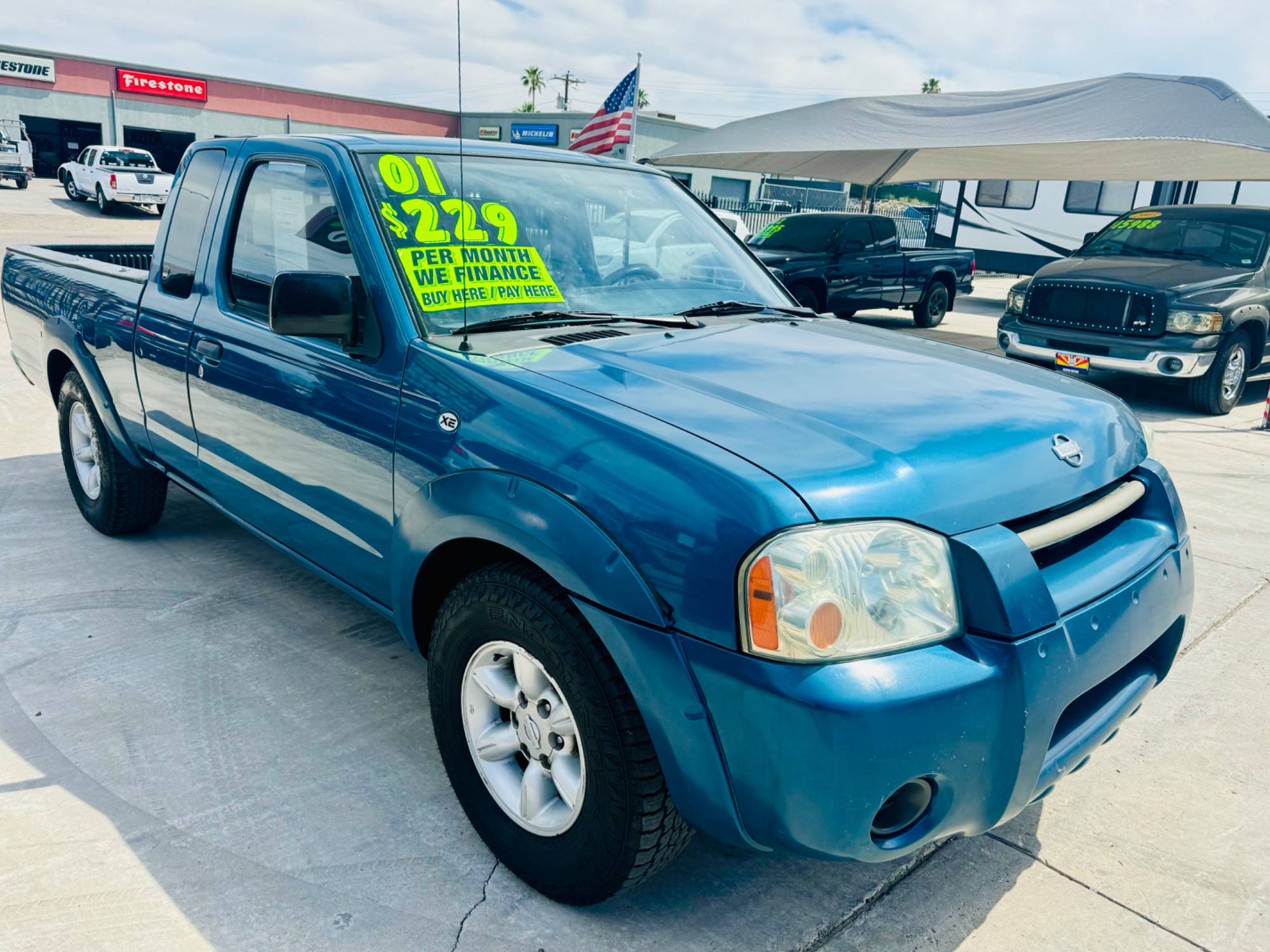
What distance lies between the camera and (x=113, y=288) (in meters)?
3.89

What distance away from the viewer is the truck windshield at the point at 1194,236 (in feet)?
29.5

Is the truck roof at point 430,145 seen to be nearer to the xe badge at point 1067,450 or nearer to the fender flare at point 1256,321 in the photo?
the xe badge at point 1067,450

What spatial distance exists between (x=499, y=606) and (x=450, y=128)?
45614 mm

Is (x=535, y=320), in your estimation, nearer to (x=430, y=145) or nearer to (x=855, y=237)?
(x=430, y=145)

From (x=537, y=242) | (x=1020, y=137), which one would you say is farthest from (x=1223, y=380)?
(x=537, y=242)

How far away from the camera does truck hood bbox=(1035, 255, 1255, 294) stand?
8.40m

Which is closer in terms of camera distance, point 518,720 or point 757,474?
point 757,474

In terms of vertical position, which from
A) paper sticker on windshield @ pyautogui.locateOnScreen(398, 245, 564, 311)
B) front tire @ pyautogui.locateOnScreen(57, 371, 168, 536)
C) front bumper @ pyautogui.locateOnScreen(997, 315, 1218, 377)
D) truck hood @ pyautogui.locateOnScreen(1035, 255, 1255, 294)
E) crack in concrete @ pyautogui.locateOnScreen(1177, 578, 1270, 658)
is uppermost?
paper sticker on windshield @ pyautogui.locateOnScreen(398, 245, 564, 311)

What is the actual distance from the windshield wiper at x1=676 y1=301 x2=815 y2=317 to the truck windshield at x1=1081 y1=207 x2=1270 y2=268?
763cm

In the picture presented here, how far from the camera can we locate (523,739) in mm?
2205

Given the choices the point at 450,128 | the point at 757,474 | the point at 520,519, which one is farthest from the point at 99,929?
the point at 450,128

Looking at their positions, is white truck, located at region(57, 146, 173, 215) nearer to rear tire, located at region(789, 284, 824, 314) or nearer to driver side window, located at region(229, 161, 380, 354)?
rear tire, located at region(789, 284, 824, 314)

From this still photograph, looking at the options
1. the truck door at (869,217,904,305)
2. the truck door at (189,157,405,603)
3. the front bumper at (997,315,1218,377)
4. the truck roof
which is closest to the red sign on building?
the truck door at (869,217,904,305)

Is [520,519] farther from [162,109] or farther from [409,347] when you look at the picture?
[162,109]
